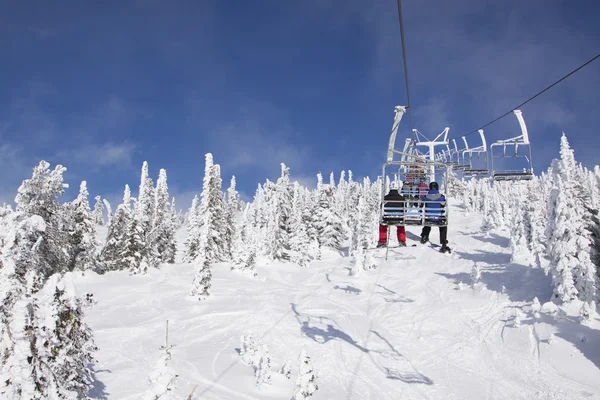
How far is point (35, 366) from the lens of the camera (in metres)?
7.02

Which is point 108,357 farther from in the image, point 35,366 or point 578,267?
point 578,267

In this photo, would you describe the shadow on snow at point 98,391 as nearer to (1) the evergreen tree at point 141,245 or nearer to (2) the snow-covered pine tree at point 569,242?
(2) the snow-covered pine tree at point 569,242

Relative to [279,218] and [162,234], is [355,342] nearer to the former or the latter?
[279,218]

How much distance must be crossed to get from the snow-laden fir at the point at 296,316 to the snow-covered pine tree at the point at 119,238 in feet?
0.86

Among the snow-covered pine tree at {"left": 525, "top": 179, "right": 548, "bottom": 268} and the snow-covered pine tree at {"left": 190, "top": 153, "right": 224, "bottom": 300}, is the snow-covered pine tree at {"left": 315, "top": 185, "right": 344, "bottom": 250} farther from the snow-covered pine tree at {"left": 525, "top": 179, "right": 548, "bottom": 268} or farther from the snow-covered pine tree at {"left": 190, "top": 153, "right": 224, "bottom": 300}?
the snow-covered pine tree at {"left": 525, "top": 179, "right": 548, "bottom": 268}

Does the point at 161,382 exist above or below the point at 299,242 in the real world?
above

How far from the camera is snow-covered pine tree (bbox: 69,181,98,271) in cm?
3891

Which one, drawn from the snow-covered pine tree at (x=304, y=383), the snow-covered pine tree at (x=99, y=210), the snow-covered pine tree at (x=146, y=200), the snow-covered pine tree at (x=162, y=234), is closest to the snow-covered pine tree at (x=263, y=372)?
the snow-covered pine tree at (x=304, y=383)

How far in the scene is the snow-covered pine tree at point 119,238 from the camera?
1717 inches

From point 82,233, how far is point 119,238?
276 inches

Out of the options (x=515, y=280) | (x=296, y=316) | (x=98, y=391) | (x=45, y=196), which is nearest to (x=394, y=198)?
(x=98, y=391)

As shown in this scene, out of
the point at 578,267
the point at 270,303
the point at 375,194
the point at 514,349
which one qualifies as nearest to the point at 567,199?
the point at 578,267

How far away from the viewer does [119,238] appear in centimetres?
4653

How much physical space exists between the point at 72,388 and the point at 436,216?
34.3 feet
